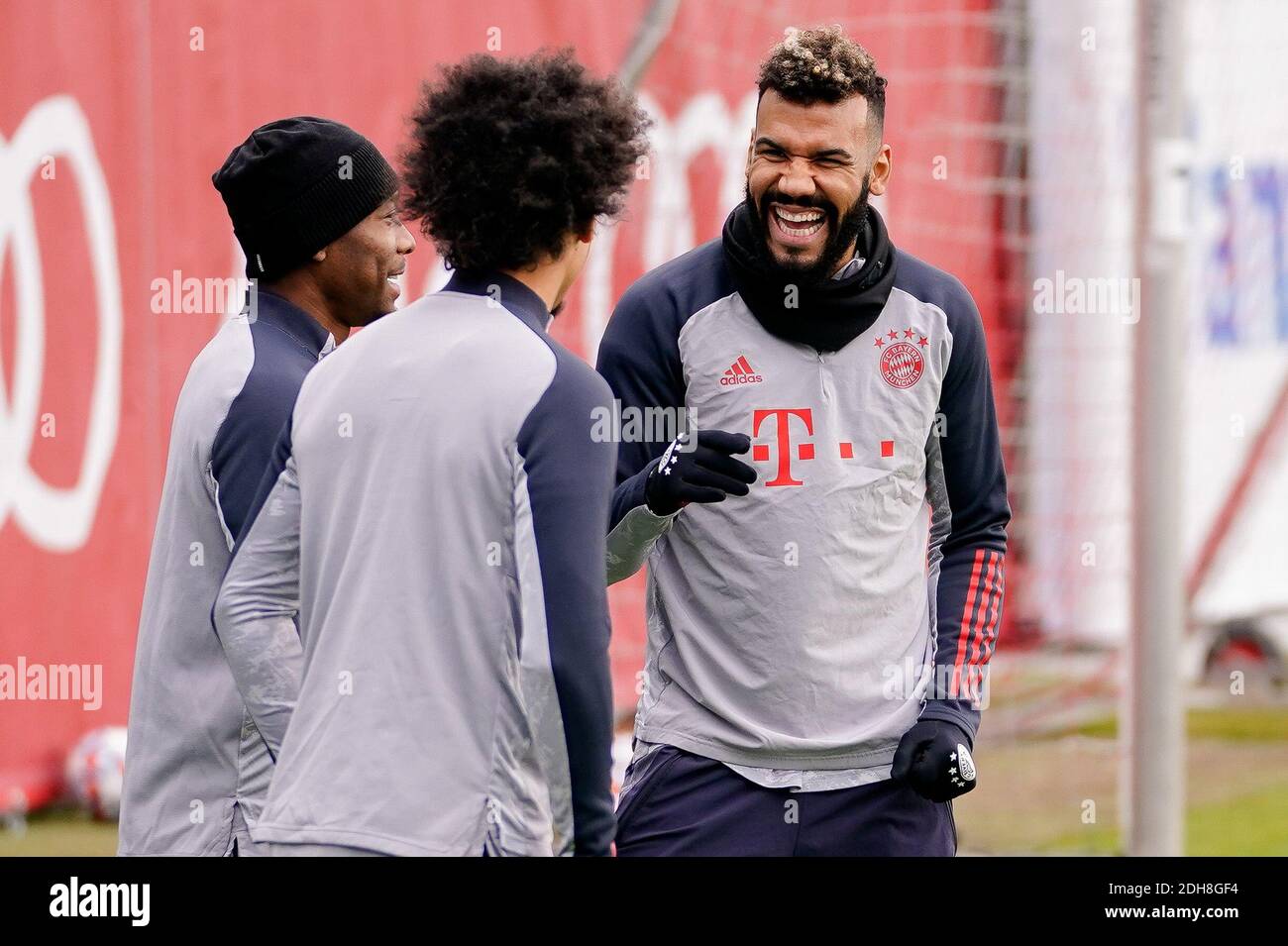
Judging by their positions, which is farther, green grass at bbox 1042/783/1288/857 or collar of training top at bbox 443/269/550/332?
green grass at bbox 1042/783/1288/857

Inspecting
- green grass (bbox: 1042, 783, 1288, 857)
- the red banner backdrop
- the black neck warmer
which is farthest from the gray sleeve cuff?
green grass (bbox: 1042, 783, 1288, 857)

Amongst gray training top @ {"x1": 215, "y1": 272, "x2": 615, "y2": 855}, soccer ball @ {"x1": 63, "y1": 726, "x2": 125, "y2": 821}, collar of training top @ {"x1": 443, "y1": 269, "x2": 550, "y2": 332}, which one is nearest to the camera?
gray training top @ {"x1": 215, "y1": 272, "x2": 615, "y2": 855}

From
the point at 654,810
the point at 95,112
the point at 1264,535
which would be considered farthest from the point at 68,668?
the point at 1264,535

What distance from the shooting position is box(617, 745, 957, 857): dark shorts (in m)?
2.70

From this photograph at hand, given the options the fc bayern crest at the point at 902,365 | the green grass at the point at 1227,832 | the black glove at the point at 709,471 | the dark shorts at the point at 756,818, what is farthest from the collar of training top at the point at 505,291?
the green grass at the point at 1227,832

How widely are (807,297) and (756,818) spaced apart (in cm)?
80

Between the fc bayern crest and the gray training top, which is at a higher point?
the fc bayern crest

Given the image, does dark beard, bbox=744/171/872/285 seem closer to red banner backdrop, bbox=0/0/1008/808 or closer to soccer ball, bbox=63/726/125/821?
red banner backdrop, bbox=0/0/1008/808

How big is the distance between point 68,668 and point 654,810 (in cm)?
306

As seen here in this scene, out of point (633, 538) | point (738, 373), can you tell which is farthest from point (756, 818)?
point (738, 373)

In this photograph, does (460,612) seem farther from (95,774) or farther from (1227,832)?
(1227,832)

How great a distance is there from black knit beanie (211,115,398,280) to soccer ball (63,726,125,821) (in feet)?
9.65

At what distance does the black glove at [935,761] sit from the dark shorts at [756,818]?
7 cm

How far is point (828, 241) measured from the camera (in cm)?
275
